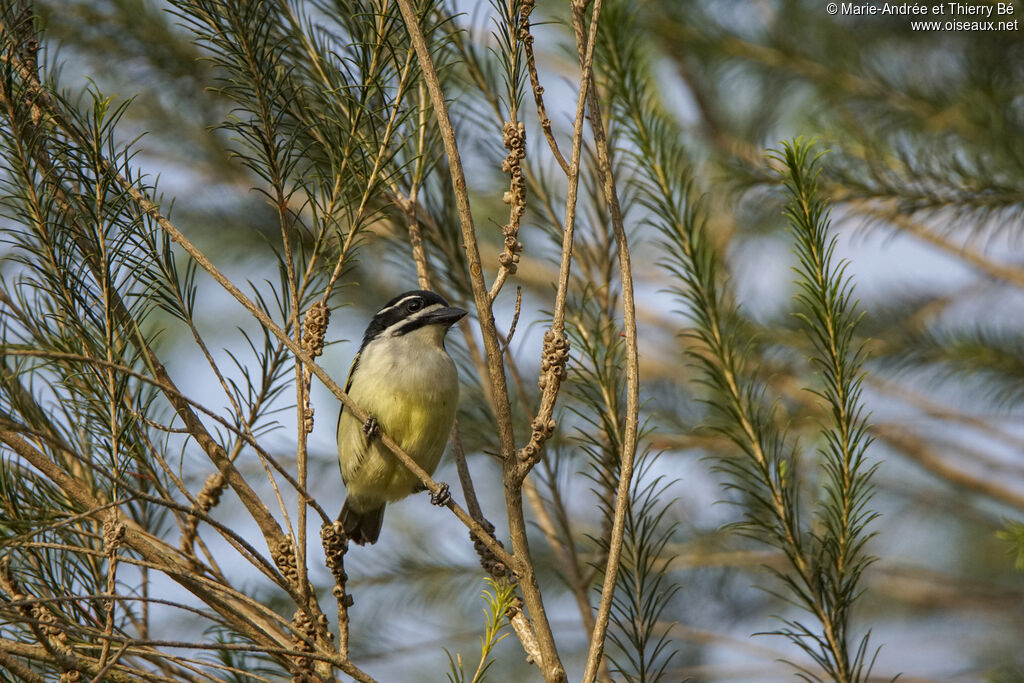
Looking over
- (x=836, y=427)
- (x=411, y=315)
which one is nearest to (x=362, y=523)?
(x=411, y=315)

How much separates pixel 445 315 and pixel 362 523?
1681mm

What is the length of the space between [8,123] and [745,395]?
1.99 metres

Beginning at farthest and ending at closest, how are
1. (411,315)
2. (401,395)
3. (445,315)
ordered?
(411,315)
(401,395)
(445,315)

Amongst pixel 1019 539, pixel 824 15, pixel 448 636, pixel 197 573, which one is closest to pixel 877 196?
pixel 824 15

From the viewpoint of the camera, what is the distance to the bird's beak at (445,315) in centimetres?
355

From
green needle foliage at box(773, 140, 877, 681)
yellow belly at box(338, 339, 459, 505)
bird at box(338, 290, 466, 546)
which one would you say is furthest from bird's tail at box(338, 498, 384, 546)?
green needle foliage at box(773, 140, 877, 681)

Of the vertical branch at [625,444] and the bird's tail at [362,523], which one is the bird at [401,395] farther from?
the vertical branch at [625,444]

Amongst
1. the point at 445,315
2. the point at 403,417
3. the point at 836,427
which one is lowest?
the point at 836,427

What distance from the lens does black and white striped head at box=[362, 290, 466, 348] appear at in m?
3.68

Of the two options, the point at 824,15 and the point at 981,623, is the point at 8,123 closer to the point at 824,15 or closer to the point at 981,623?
the point at 824,15

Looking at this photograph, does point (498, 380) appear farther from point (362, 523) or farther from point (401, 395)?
point (362, 523)

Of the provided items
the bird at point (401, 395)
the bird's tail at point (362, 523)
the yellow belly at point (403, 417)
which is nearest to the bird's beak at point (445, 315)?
the bird at point (401, 395)

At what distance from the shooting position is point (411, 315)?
→ 4.12 meters

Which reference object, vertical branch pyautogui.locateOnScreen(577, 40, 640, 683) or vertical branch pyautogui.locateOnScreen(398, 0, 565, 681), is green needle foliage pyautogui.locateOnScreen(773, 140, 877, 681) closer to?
vertical branch pyautogui.locateOnScreen(577, 40, 640, 683)
